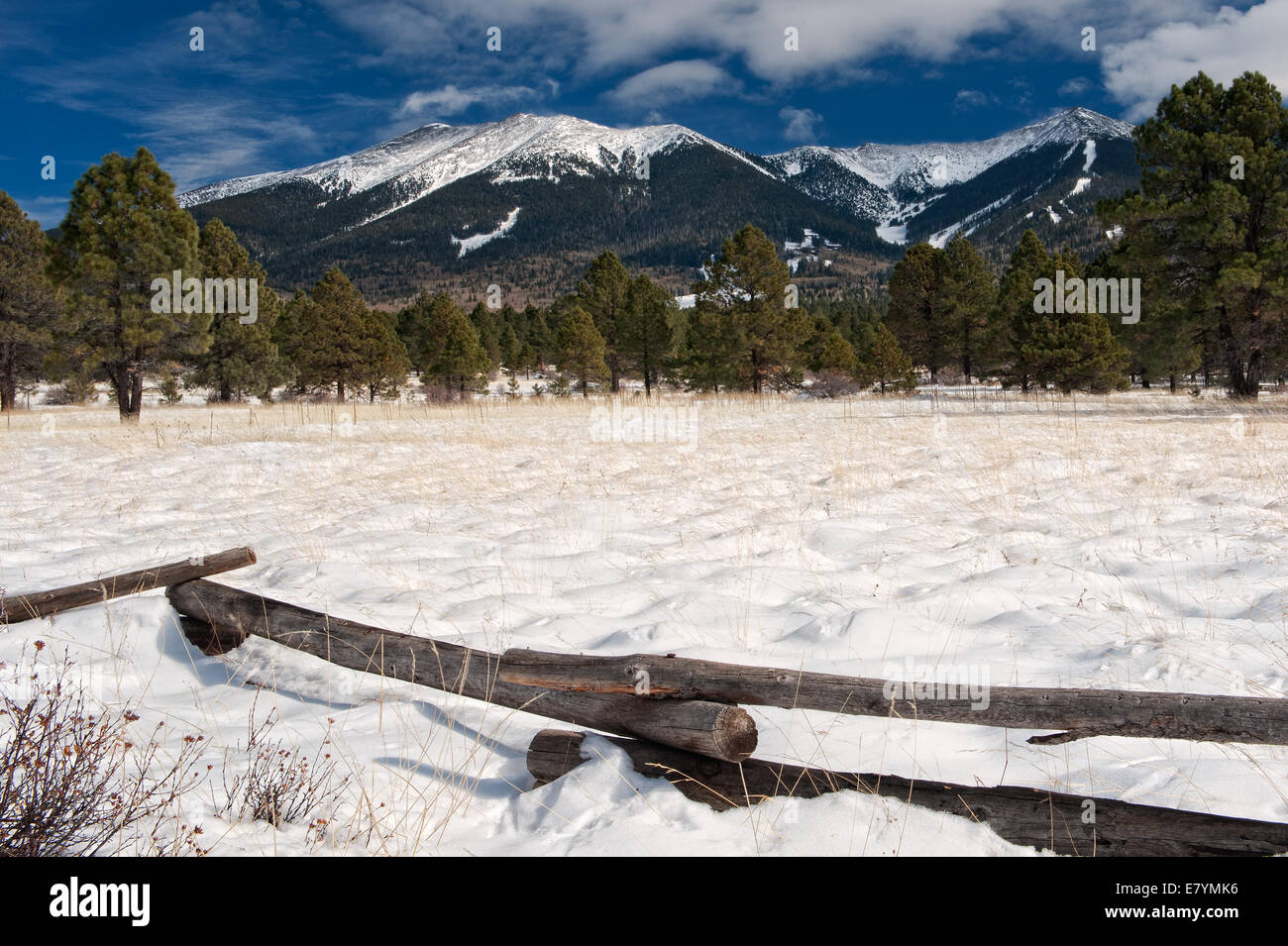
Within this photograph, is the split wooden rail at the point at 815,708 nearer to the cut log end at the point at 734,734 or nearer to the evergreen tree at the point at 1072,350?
the cut log end at the point at 734,734

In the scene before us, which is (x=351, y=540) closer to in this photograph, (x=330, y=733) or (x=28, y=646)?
(x=28, y=646)

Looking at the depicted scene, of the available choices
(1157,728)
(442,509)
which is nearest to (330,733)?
(1157,728)

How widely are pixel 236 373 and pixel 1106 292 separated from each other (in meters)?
42.5

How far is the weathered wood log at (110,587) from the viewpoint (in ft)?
14.9

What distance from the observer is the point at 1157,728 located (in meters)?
2.59

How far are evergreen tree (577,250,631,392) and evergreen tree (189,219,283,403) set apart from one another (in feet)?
56.3

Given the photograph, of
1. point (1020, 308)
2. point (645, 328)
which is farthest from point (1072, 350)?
point (645, 328)

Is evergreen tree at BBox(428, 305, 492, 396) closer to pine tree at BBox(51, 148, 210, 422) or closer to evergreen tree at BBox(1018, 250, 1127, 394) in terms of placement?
pine tree at BBox(51, 148, 210, 422)

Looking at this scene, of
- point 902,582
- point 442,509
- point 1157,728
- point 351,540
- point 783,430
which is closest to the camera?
point 1157,728

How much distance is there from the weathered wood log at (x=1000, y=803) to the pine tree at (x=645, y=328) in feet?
123

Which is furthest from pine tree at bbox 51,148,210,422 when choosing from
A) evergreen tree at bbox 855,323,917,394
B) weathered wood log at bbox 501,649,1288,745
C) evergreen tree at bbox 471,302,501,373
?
evergreen tree at bbox 471,302,501,373

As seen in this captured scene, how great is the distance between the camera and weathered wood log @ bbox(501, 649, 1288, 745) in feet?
8.32

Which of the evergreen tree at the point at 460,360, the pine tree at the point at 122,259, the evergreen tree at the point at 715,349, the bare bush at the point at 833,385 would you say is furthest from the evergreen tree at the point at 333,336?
the bare bush at the point at 833,385

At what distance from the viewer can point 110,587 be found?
4.98 meters
